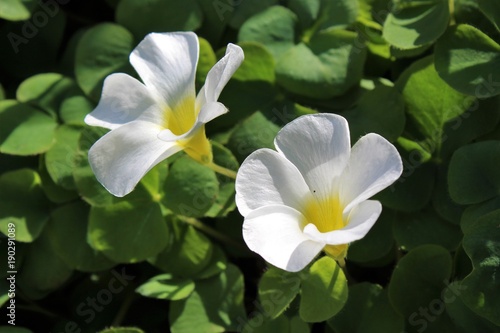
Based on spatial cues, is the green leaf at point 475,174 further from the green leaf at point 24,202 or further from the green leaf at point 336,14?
the green leaf at point 24,202

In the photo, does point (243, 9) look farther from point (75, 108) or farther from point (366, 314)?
point (366, 314)

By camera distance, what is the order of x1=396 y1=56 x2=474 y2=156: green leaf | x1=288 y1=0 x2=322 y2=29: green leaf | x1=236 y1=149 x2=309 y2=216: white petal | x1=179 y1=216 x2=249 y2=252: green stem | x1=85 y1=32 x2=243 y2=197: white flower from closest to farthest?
x1=236 y1=149 x2=309 y2=216: white petal, x1=85 y1=32 x2=243 y2=197: white flower, x1=396 y1=56 x2=474 y2=156: green leaf, x1=179 y1=216 x2=249 y2=252: green stem, x1=288 y1=0 x2=322 y2=29: green leaf

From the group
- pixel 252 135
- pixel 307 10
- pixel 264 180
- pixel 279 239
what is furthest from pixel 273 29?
pixel 279 239

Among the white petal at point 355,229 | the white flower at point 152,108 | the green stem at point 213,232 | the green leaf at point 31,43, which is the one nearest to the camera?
the white petal at point 355,229

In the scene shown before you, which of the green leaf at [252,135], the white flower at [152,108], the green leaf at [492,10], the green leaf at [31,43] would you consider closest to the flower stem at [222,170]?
the white flower at [152,108]

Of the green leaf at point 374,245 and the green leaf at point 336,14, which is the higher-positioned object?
the green leaf at point 336,14

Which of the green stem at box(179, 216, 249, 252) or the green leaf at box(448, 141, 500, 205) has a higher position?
the green leaf at box(448, 141, 500, 205)

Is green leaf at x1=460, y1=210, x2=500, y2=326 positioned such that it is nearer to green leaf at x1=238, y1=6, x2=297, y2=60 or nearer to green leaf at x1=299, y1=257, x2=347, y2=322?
green leaf at x1=299, y1=257, x2=347, y2=322

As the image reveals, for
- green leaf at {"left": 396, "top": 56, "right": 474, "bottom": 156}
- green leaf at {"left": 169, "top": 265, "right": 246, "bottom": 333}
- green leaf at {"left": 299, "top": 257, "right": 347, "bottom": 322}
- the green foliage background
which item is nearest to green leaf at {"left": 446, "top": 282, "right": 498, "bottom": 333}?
the green foliage background
